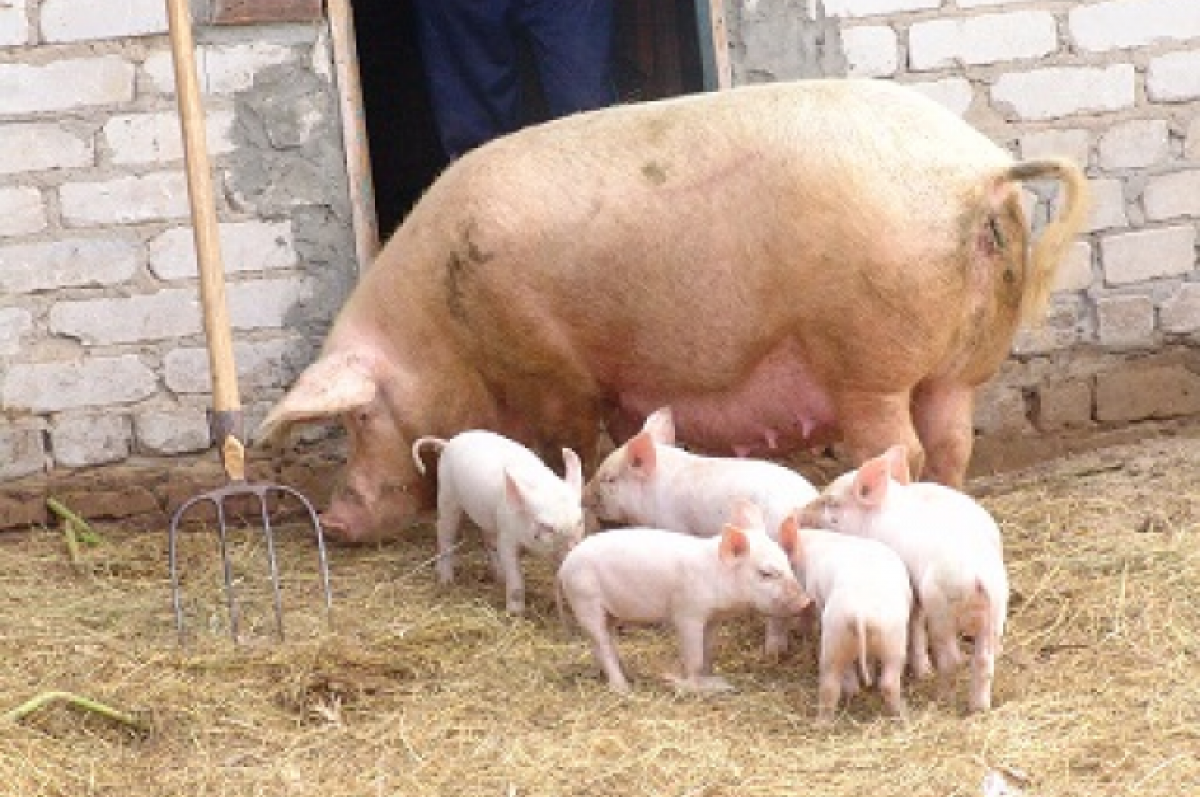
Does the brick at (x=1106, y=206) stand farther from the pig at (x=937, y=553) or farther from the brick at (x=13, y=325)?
the brick at (x=13, y=325)

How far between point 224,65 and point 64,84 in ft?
1.71

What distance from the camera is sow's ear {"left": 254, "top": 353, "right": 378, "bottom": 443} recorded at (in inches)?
227

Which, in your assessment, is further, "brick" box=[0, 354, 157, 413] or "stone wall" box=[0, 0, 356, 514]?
"brick" box=[0, 354, 157, 413]

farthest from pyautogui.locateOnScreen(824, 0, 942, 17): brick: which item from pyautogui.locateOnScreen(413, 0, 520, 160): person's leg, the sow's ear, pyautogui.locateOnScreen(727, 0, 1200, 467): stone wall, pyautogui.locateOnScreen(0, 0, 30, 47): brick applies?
pyautogui.locateOnScreen(0, 0, 30, 47): brick

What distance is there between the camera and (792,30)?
6566mm

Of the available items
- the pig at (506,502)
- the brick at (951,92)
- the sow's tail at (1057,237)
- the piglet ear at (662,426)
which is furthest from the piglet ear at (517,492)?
the brick at (951,92)

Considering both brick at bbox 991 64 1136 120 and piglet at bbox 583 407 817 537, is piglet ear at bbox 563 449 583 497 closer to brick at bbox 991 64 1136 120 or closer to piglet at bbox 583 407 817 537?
piglet at bbox 583 407 817 537

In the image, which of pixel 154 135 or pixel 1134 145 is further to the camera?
pixel 1134 145

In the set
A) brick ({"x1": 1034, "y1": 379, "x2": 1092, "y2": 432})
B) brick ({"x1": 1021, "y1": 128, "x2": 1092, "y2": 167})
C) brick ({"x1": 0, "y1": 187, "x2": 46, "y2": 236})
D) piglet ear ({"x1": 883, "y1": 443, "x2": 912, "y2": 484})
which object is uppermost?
brick ({"x1": 0, "y1": 187, "x2": 46, "y2": 236})

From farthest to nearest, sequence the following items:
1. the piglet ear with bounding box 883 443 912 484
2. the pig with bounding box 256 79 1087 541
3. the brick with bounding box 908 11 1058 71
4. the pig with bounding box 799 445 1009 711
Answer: the brick with bounding box 908 11 1058 71 → the pig with bounding box 256 79 1087 541 → the piglet ear with bounding box 883 443 912 484 → the pig with bounding box 799 445 1009 711

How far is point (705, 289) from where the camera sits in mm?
5426

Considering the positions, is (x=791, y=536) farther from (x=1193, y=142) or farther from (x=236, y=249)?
(x=1193, y=142)

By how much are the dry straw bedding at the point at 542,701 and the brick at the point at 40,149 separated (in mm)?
1487

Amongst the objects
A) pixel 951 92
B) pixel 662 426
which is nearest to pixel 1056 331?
pixel 951 92
